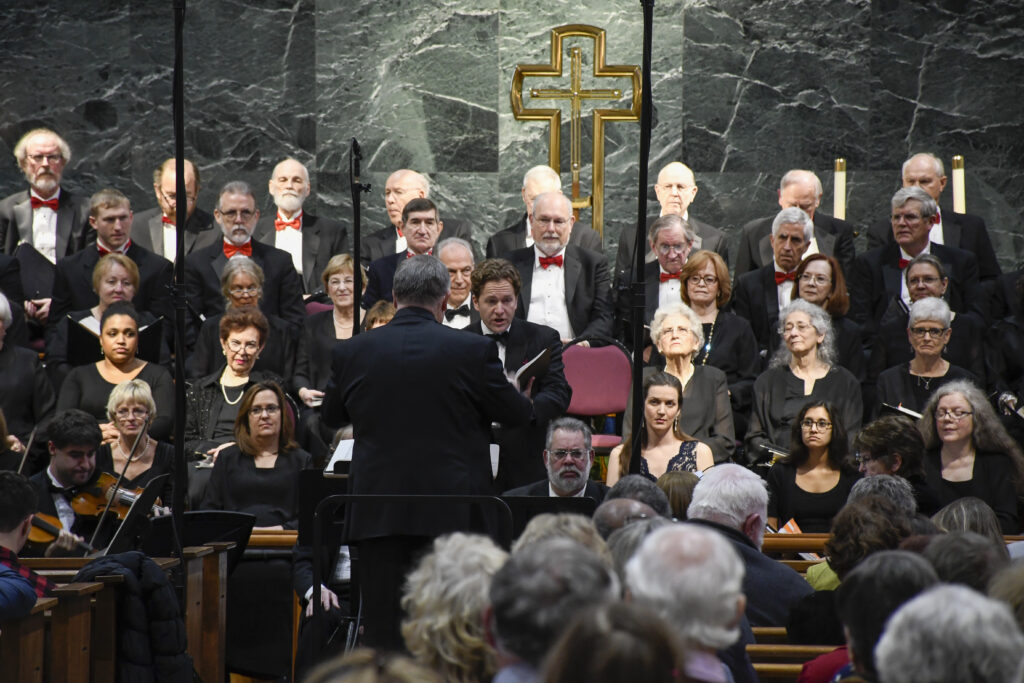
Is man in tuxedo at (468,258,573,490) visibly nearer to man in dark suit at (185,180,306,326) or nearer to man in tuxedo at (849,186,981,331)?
man in dark suit at (185,180,306,326)

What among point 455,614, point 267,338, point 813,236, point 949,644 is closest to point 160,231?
point 267,338

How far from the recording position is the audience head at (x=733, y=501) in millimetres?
3738

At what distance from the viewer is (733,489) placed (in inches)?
147

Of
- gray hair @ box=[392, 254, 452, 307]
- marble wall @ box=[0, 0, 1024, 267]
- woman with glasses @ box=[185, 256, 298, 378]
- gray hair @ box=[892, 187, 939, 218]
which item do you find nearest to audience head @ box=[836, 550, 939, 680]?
gray hair @ box=[392, 254, 452, 307]

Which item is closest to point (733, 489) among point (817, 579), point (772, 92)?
point (817, 579)

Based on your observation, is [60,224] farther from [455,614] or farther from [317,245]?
[455,614]

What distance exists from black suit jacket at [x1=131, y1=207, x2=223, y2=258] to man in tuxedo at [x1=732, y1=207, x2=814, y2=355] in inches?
117

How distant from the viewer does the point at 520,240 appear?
7824 mm

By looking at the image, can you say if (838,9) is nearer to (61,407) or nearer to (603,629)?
(61,407)

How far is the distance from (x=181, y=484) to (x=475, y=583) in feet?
7.54

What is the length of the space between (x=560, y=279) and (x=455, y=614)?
4.65 meters

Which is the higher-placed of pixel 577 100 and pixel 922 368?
pixel 577 100

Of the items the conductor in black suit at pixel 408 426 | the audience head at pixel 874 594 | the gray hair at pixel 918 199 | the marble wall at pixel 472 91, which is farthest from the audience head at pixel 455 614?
the marble wall at pixel 472 91

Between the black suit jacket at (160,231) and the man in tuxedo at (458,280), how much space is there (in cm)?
197
